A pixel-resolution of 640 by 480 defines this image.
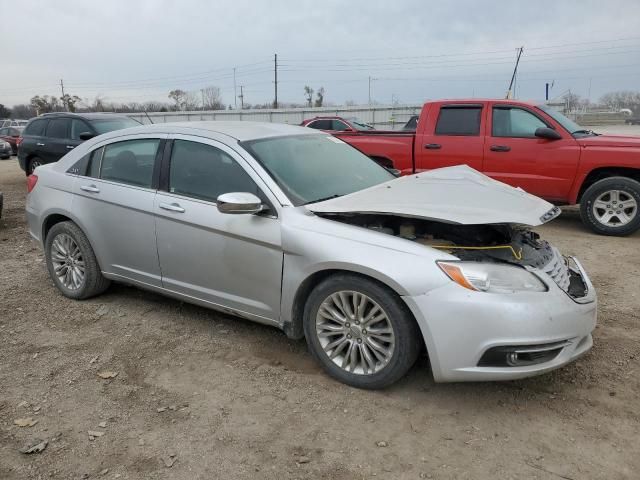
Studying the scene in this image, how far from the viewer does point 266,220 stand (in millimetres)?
3441

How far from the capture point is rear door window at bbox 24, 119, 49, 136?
1159cm

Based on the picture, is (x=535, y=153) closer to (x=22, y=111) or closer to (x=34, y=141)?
(x=34, y=141)

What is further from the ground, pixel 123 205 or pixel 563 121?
pixel 563 121

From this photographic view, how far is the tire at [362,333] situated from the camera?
298 cm

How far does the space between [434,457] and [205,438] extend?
3.93ft

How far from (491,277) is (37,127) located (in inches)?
464

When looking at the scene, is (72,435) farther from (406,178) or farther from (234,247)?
(406,178)

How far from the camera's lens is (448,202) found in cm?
336

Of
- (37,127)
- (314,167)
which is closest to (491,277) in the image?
(314,167)

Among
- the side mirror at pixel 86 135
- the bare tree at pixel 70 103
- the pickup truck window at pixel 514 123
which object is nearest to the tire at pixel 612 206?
the pickup truck window at pixel 514 123

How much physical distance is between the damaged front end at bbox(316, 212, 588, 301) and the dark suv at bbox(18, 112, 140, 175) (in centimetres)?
885

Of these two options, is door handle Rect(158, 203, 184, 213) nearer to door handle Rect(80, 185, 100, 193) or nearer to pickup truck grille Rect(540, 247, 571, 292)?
door handle Rect(80, 185, 100, 193)

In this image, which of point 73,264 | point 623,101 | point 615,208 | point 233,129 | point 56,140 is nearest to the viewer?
point 233,129

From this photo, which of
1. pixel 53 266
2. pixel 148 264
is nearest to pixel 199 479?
pixel 148 264
